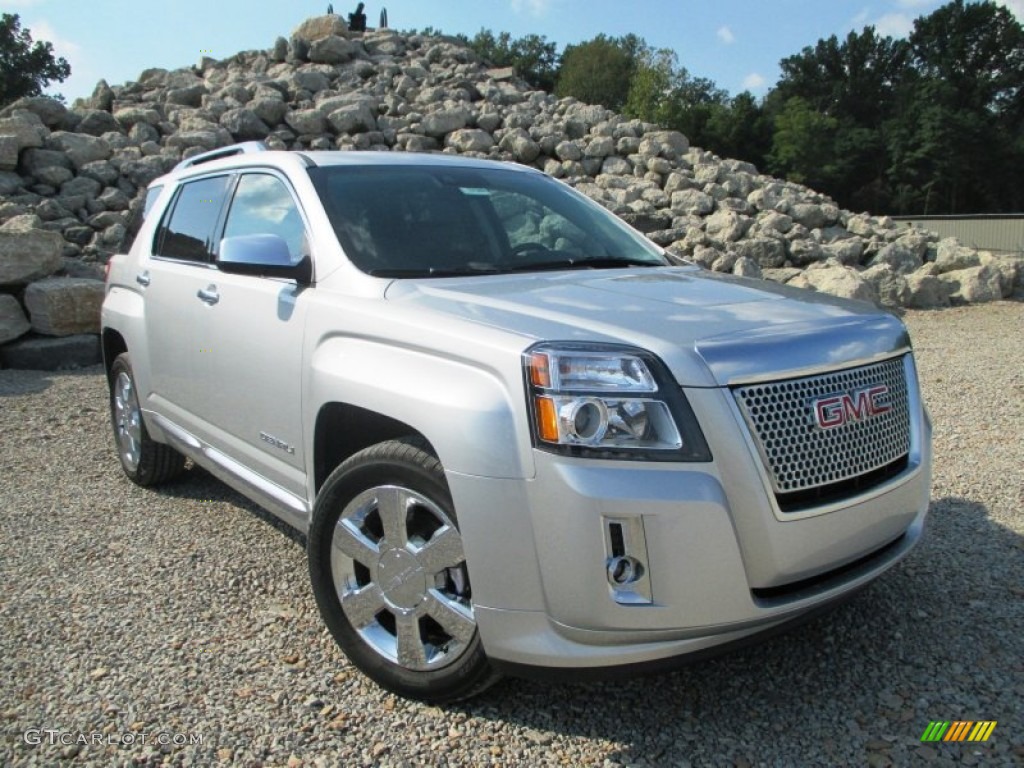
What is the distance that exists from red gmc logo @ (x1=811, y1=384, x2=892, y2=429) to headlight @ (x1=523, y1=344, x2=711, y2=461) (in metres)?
0.46

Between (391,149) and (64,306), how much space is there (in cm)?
834

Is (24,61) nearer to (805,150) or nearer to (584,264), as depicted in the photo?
(805,150)

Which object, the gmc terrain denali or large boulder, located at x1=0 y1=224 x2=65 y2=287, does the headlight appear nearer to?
the gmc terrain denali

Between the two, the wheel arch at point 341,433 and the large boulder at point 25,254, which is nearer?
the wheel arch at point 341,433

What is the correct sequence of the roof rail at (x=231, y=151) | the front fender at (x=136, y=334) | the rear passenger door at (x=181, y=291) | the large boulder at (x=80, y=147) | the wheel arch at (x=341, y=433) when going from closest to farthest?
1. the wheel arch at (x=341, y=433)
2. the rear passenger door at (x=181, y=291)
3. the roof rail at (x=231, y=151)
4. the front fender at (x=136, y=334)
5. the large boulder at (x=80, y=147)

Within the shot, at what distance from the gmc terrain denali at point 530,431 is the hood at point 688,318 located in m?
0.01

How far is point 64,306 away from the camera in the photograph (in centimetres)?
930

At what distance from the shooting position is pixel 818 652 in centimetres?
306

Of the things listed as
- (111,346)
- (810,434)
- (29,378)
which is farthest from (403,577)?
(29,378)

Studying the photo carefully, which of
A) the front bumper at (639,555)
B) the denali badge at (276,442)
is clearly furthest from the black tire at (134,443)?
the front bumper at (639,555)

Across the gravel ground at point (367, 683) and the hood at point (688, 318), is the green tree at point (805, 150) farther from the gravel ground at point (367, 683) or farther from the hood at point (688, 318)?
the hood at point (688, 318)

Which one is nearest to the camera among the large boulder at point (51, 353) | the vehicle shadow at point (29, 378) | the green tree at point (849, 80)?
the vehicle shadow at point (29, 378)

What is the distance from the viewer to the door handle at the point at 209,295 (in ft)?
12.3

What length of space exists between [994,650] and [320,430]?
256cm
